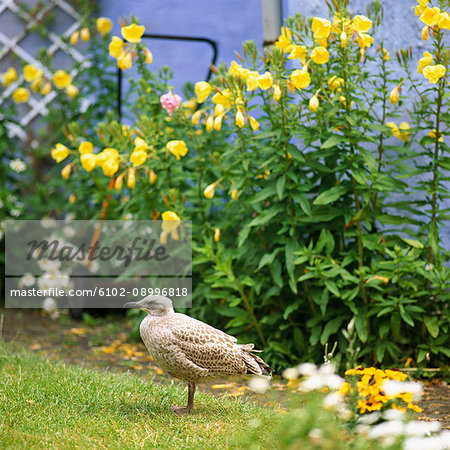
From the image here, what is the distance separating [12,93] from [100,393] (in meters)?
4.00

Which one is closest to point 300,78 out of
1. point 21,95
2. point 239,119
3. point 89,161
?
point 239,119

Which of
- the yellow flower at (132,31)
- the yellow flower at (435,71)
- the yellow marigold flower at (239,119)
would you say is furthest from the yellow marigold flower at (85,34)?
the yellow flower at (435,71)

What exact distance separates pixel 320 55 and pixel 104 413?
1.99 meters

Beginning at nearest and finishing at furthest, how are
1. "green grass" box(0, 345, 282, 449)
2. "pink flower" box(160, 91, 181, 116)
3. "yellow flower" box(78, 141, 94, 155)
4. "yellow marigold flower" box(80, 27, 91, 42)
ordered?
"green grass" box(0, 345, 282, 449) < "pink flower" box(160, 91, 181, 116) < "yellow flower" box(78, 141, 94, 155) < "yellow marigold flower" box(80, 27, 91, 42)

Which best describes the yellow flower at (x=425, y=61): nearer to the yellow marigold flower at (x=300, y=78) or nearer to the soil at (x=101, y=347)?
the yellow marigold flower at (x=300, y=78)

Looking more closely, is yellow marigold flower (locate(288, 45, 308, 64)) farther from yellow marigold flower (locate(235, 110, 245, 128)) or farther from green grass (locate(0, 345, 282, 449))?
green grass (locate(0, 345, 282, 449))

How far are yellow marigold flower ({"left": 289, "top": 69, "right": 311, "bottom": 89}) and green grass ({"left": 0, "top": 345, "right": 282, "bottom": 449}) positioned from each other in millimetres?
1580

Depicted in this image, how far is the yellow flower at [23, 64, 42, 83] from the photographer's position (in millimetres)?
5668

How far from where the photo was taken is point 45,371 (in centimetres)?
331

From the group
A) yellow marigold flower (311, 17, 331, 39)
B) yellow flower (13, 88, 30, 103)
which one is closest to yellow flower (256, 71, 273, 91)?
yellow marigold flower (311, 17, 331, 39)

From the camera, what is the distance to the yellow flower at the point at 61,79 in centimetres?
561

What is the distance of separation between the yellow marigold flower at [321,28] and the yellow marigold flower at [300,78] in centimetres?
19

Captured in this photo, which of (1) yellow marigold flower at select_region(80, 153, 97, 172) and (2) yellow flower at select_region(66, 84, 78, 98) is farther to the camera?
(2) yellow flower at select_region(66, 84, 78, 98)

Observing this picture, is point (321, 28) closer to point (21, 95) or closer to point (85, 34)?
point (85, 34)
